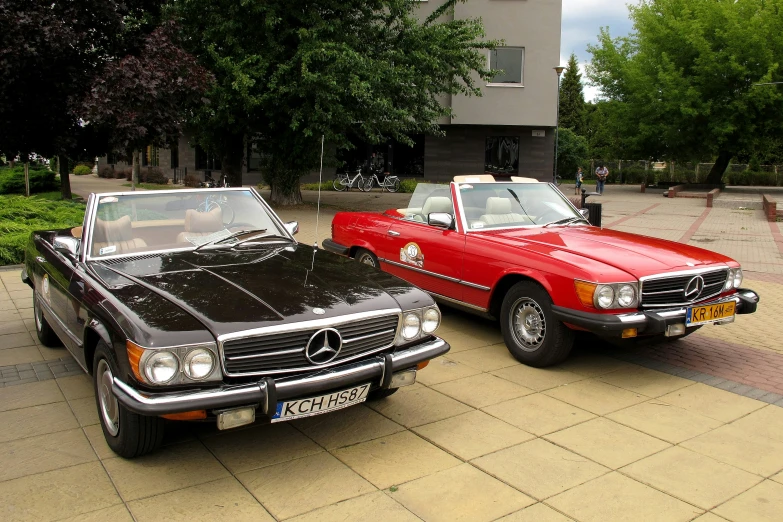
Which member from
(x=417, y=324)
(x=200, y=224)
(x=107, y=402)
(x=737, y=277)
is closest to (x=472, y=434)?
(x=417, y=324)

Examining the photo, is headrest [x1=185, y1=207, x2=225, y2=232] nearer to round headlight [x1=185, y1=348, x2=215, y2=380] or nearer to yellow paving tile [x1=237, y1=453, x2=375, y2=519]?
round headlight [x1=185, y1=348, x2=215, y2=380]

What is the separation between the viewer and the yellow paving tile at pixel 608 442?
154 inches

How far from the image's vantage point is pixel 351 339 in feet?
12.2

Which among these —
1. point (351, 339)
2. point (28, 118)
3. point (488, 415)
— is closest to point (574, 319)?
point (488, 415)

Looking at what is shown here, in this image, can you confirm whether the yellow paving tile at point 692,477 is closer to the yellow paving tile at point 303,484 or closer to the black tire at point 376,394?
the black tire at point 376,394

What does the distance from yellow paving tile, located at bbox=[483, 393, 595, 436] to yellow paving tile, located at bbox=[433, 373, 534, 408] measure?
91 millimetres

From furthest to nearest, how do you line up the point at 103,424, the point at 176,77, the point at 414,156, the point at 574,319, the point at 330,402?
the point at 414,156, the point at 176,77, the point at 574,319, the point at 103,424, the point at 330,402

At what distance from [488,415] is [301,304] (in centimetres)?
164

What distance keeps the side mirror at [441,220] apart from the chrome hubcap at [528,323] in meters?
1.17

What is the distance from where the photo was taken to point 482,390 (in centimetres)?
500

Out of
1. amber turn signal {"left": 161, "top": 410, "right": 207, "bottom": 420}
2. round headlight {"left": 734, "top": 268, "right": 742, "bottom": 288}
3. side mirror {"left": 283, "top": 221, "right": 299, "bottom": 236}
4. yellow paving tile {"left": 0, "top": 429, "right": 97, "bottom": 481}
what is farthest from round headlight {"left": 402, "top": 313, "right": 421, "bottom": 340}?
round headlight {"left": 734, "top": 268, "right": 742, "bottom": 288}

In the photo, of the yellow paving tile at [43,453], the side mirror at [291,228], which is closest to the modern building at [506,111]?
the side mirror at [291,228]

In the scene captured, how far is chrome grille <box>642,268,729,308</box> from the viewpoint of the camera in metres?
5.06

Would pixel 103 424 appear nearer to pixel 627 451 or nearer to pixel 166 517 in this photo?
pixel 166 517
